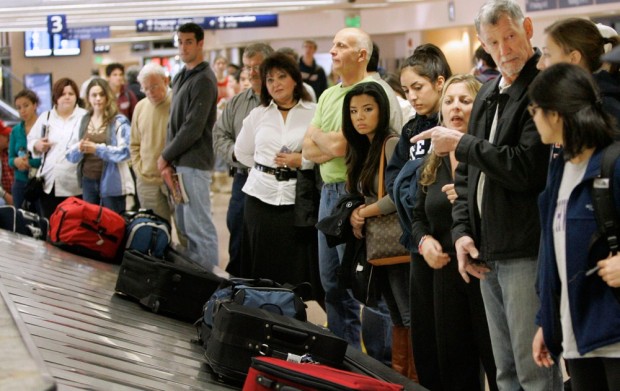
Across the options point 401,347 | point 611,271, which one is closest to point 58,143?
point 401,347

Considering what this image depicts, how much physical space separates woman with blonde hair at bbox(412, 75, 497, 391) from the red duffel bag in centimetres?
356

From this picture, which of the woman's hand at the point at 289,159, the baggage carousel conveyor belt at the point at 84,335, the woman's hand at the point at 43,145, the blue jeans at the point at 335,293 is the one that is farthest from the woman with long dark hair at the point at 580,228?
the woman's hand at the point at 43,145

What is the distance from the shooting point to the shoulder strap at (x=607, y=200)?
10.0 ft

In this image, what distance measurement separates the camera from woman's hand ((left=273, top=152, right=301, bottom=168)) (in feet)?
21.0

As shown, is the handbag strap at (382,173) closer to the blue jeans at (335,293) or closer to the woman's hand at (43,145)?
the blue jeans at (335,293)

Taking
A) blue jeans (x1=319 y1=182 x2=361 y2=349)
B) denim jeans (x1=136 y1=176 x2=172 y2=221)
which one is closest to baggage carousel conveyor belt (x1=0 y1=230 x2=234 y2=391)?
blue jeans (x1=319 y1=182 x2=361 y2=349)

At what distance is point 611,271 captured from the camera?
301 centimetres

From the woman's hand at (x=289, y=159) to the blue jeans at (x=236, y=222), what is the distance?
110 cm

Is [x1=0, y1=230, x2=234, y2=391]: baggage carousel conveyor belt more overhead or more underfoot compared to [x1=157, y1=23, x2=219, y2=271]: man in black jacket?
more underfoot

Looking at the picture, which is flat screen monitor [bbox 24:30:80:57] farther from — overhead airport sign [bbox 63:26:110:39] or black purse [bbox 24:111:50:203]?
black purse [bbox 24:111:50:203]

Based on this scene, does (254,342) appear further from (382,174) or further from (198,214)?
(198,214)

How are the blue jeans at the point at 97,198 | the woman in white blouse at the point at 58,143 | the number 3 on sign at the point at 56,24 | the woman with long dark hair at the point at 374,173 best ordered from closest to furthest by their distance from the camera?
the woman with long dark hair at the point at 374,173 < the blue jeans at the point at 97,198 < the woman in white blouse at the point at 58,143 < the number 3 on sign at the point at 56,24

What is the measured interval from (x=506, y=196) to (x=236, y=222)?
4.01 m

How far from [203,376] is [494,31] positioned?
197 cm
